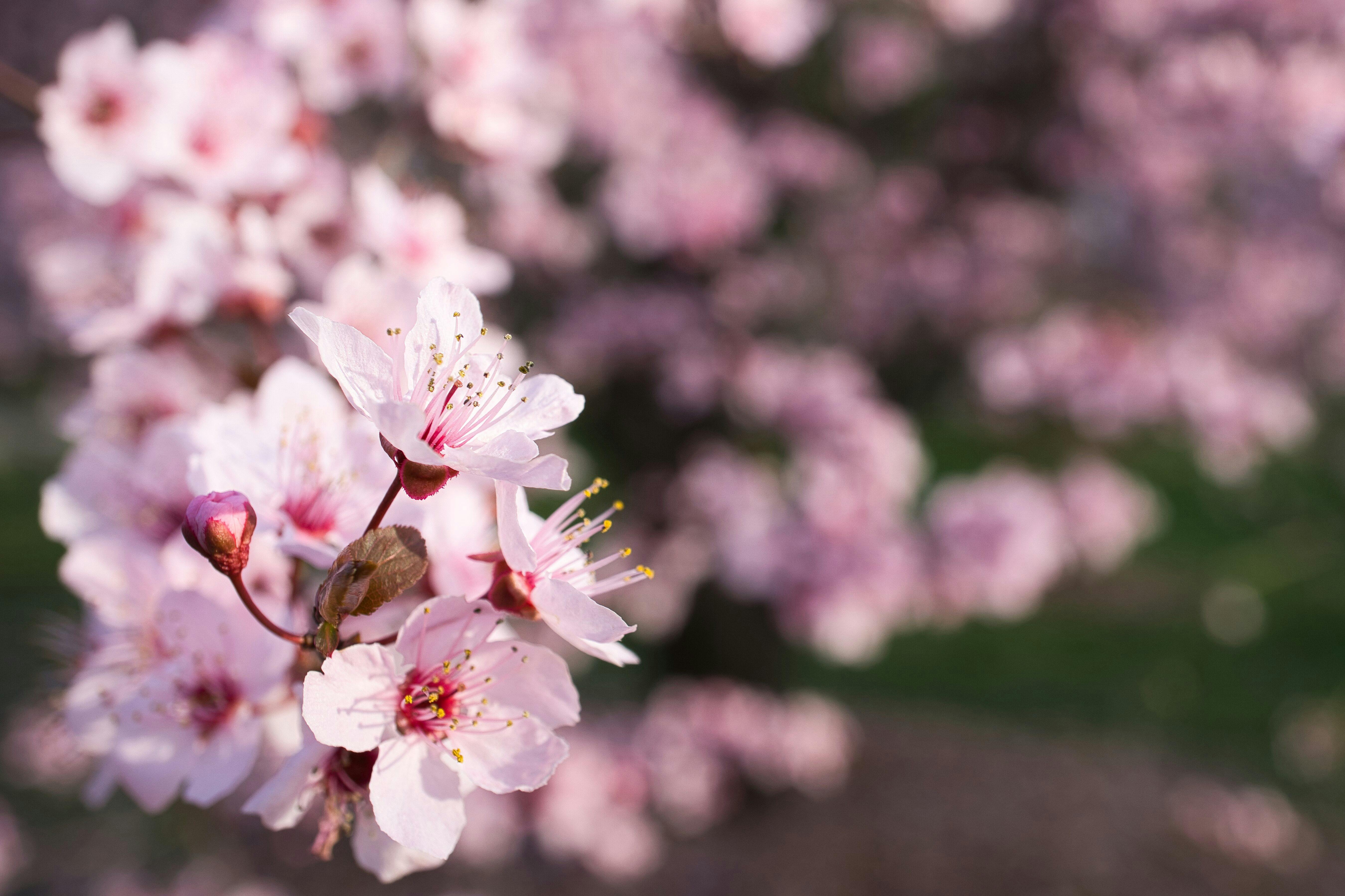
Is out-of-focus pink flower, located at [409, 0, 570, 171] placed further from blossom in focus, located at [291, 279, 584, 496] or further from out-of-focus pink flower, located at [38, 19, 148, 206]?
blossom in focus, located at [291, 279, 584, 496]

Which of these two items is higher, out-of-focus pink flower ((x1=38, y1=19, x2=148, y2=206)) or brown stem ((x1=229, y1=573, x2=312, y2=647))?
out-of-focus pink flower ((x1=38, y1=19, x2=148, y2=206))

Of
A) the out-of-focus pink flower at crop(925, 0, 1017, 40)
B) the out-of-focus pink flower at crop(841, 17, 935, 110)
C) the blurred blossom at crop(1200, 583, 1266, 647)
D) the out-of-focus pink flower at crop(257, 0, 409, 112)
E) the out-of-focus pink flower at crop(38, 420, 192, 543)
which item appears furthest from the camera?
the blurred blossom at crop(1200, 583, 1266, 647)

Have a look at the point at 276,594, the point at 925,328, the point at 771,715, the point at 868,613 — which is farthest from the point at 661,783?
the point at 276,594

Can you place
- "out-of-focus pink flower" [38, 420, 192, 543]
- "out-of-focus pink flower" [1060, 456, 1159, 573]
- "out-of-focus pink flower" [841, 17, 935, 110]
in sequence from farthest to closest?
1. "out-of-focus pink flower" [841, 17, 935, 110]
2. "out-of-focus pink flower" [1060, 456, 1159, 573]
3. "out-of-focus pink flower" [38, 420, 192, 543]

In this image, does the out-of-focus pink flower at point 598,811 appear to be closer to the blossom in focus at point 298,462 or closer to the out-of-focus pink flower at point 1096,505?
the blossom in focus at point 298,462

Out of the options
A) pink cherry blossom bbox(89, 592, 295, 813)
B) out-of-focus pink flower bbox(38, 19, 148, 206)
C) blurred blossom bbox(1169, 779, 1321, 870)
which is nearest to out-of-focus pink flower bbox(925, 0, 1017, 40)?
out-of-focus pink flower bbox(38, 19, 148, 206)

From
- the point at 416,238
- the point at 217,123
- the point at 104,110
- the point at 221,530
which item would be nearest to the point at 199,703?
the point at 221,530

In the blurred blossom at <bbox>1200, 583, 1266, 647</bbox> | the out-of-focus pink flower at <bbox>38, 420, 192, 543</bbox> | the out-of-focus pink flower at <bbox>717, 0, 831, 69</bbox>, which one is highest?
the out-of-focus pink flower at <bbox>717, 0, 831, 69</bbox>

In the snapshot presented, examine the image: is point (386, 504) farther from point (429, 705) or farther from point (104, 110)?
point (104, 110)
